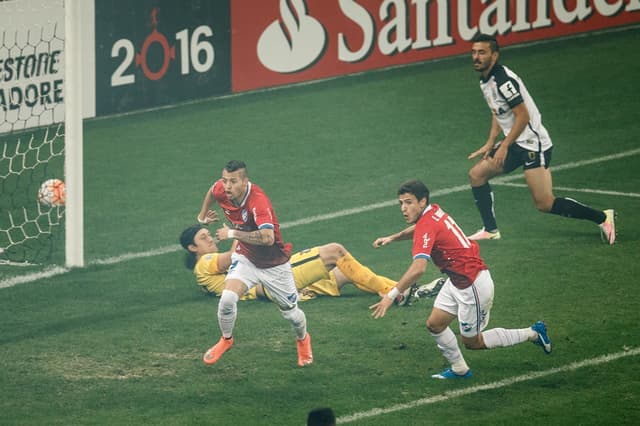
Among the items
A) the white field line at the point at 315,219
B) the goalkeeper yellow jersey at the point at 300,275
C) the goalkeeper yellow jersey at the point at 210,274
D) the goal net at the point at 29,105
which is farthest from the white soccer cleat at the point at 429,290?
the goal net at the point at 29,105

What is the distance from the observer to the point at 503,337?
1021 cm

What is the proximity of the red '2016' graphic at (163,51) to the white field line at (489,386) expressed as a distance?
10337 millimetres

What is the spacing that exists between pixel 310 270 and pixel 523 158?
2965mm

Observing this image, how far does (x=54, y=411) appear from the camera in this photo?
9.77 meters

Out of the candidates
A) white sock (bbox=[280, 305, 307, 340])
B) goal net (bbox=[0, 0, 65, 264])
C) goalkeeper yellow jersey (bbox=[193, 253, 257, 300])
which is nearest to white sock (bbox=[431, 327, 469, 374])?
white sock (bbox=[280, 305, 307, 340])

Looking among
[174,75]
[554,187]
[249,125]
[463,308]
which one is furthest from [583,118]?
[463,308]

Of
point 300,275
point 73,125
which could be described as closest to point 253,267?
point 300,275

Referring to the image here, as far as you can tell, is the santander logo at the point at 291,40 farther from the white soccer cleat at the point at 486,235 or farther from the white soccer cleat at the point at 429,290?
the white soccer cleat at the point at 429,290

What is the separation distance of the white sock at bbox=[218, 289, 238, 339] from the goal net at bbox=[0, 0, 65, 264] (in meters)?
4.81

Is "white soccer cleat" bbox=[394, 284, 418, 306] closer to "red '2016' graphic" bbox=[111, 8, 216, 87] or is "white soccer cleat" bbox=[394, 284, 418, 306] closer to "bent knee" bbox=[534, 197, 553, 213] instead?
"bent knee" bbox=[534, 197, 553, 213]

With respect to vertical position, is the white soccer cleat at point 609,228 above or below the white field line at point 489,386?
above

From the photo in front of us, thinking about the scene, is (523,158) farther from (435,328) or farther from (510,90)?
(435,328)

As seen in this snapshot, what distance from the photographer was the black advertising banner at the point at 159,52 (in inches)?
741

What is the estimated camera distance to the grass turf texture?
993 cm
